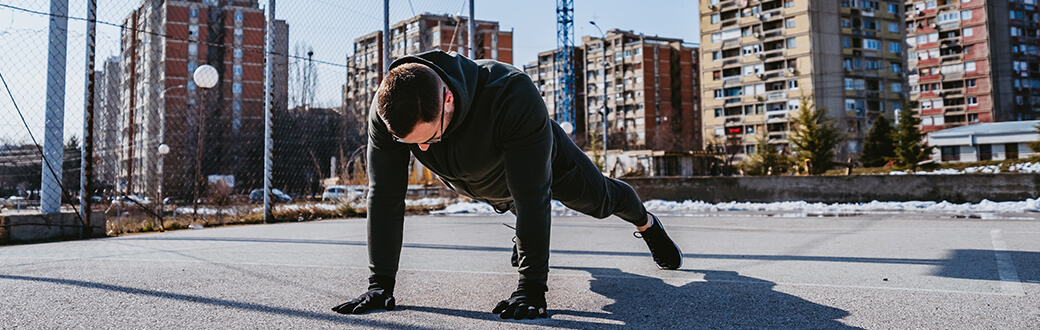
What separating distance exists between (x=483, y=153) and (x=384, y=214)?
0.44 meters

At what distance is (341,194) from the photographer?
471 inches

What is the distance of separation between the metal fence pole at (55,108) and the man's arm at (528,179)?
5618mm

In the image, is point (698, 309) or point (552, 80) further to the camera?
point (552, 80)

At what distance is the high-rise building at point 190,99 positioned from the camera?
12766 mm

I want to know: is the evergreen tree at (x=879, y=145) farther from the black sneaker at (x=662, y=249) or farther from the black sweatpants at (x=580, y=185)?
the black sweatpants at (x=580, y=185)

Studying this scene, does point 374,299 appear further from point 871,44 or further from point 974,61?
point 974,61

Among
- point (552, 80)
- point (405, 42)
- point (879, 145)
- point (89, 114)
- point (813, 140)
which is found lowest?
point (89, 114)

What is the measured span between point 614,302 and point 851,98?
6590 cm

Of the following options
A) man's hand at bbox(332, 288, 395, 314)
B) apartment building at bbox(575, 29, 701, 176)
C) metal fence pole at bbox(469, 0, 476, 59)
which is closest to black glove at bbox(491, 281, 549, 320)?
man's hand at bbox(332, 288, 395, 314)

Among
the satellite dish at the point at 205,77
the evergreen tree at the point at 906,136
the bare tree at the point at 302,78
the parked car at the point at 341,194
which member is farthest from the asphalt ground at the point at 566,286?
the evergreen tree at the point at 906,136

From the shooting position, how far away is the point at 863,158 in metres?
33.0

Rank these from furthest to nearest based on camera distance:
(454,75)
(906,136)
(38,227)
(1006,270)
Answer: (906,136) < (38,227) < (1006,270) < (454,75)

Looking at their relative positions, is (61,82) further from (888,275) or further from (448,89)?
(888,275)

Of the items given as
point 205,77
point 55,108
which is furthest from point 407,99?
point 205,77
